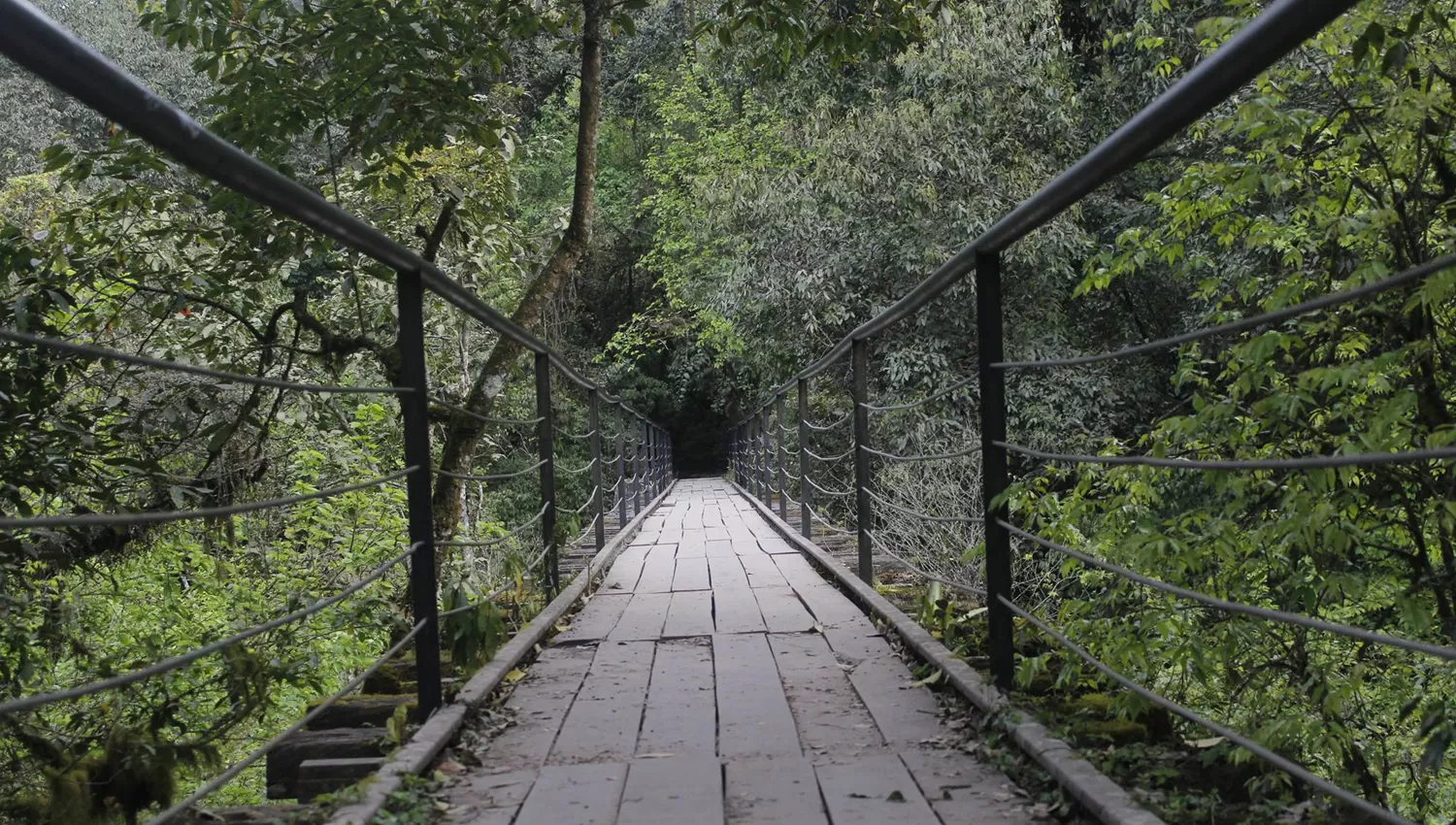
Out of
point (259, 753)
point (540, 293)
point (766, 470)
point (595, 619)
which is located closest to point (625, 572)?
point (595, 619)

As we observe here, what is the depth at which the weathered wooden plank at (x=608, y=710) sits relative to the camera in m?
2.06

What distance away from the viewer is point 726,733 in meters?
2.15

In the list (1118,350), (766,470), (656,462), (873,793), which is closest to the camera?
(1118,350)

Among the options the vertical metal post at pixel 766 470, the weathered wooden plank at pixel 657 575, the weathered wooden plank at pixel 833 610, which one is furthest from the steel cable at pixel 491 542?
the vertical metal post at pixel 766 470

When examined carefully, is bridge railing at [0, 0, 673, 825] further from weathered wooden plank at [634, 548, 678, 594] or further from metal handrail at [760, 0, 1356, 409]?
metal handrail at [760, 0, 1356, 409]

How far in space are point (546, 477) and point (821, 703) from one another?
63.3 inches

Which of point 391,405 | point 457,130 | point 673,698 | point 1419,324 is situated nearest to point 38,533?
point 673,698

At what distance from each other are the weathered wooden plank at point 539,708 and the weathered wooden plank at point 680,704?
0.18 metres

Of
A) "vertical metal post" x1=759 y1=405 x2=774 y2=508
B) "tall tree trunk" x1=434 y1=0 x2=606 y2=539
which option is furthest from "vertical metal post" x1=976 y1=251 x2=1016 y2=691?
"vertical metal post" x1=759 y1=405 x2=774 y2=508

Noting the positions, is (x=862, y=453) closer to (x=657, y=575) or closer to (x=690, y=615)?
(x=690, y=615)

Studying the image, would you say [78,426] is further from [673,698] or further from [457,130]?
[457,130]

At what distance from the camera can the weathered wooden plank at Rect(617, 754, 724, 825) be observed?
1.67 meters

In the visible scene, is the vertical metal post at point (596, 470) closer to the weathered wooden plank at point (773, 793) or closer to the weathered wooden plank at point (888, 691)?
the weathered wooden plank at point (888, 691)

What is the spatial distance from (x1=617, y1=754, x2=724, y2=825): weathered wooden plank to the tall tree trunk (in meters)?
2.57
